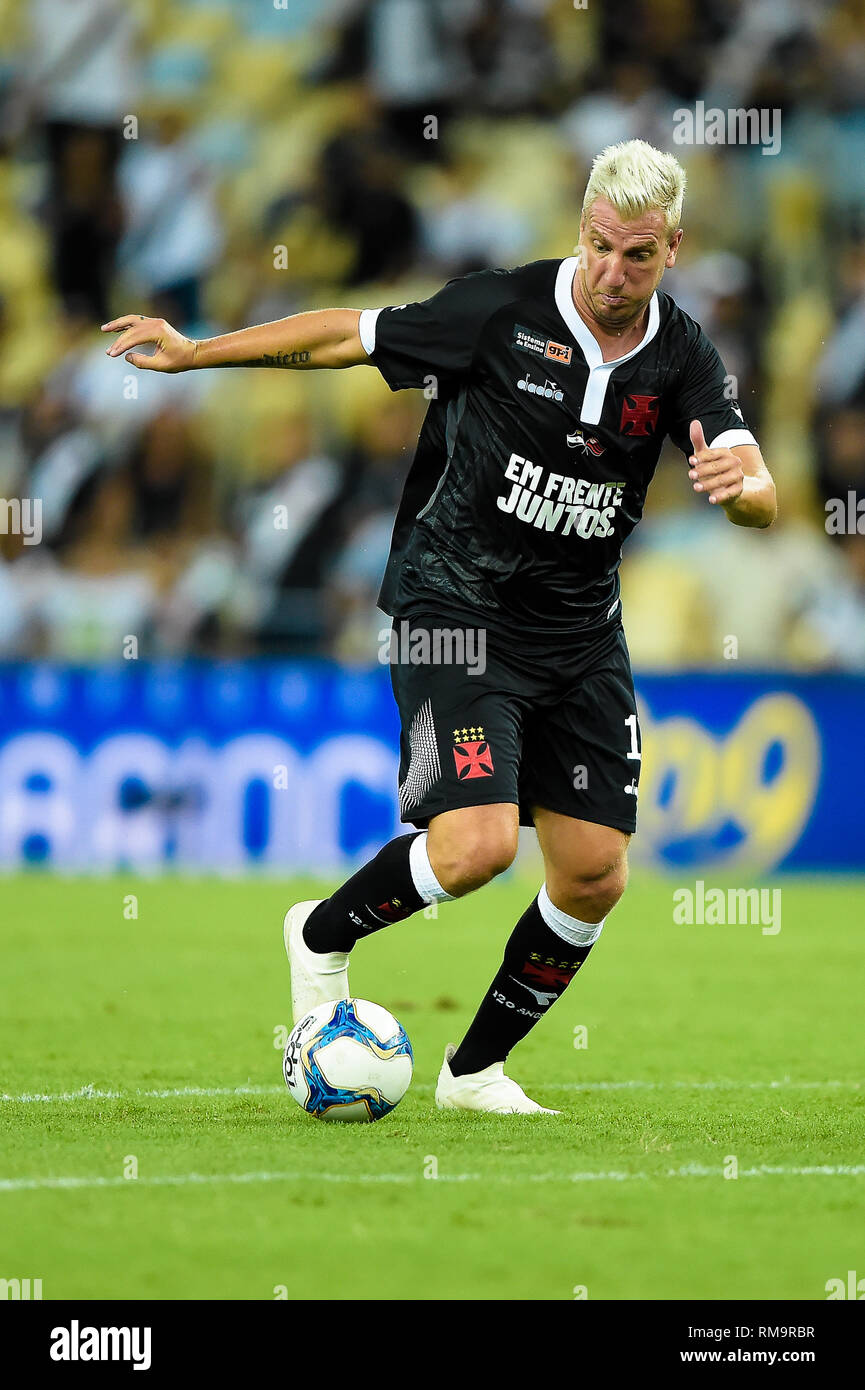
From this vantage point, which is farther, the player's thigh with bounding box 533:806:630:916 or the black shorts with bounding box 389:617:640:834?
the player's thigh with bounding box 533:806:630:916

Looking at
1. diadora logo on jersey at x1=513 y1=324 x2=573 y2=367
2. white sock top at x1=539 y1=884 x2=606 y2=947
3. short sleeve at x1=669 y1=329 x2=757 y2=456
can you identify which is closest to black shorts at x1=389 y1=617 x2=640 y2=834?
white sock top at x1=539 y1=884 x2=606 y2=947

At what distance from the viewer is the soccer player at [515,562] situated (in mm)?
4820

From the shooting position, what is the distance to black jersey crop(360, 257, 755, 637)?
16.1 ft

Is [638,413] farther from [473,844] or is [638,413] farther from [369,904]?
[369,904]

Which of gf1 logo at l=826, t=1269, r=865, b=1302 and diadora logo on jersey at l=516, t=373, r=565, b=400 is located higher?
diadora logo on jersey at l=516, t=373, r=565, b=400

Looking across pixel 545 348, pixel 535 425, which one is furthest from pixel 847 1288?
pixel 545 348

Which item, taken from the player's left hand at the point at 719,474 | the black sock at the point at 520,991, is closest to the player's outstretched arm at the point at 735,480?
the player's left hand at the point at 719,474

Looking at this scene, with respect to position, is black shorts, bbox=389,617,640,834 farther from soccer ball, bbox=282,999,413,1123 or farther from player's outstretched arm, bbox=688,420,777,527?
player's outstretched arm, bbox=688,420,777,527

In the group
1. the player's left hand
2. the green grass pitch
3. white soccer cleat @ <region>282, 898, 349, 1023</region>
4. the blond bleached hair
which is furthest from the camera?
white soccer cleat @ <region>282, 898, 349, 1023</region>

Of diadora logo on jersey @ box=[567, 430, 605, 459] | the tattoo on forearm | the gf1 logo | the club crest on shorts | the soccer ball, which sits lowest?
the gf1 logo

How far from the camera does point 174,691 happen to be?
1152cm

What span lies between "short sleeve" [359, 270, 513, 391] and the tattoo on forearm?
18 cm

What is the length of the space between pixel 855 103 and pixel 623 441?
11.9 meters

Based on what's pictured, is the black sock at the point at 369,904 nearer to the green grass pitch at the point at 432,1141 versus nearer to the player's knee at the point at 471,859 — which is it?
the player's knee at the point at 471,859
